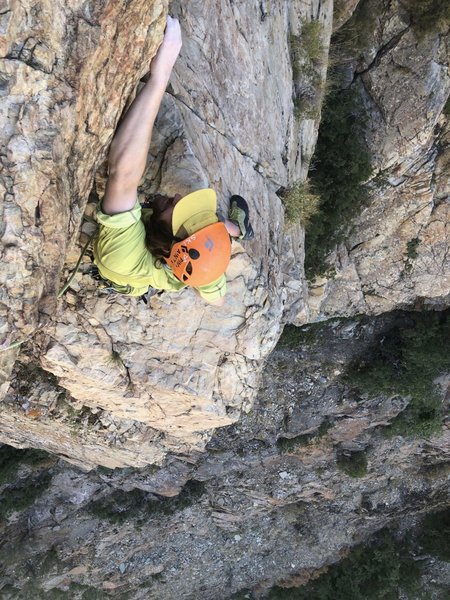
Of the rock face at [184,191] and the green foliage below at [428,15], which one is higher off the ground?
the green foliage below at [428,15]

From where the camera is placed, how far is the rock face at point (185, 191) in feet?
10.4

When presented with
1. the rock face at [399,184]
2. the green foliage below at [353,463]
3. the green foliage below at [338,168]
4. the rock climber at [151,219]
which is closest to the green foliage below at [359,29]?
the rock face at [399,184]

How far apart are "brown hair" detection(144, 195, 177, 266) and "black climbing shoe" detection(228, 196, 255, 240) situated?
0.84m

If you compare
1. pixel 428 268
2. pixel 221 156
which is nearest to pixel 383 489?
pixel 428 268

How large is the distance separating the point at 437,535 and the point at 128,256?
1734cm

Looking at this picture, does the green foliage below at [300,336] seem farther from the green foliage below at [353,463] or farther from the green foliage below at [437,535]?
the green foliage below at [437,535]

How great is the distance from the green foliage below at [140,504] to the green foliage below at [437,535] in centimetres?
890

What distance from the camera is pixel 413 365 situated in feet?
36.2

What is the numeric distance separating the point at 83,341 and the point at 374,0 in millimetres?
7009

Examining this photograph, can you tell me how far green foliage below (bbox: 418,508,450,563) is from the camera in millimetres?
15500

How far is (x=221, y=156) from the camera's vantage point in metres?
4.66

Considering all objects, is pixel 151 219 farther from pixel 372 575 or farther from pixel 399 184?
pixel 372 575

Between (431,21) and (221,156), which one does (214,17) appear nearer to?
(221,156)

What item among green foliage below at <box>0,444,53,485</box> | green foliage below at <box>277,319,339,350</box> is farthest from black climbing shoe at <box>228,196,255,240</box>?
green foliage below at <box>0,444,53,485</box>
